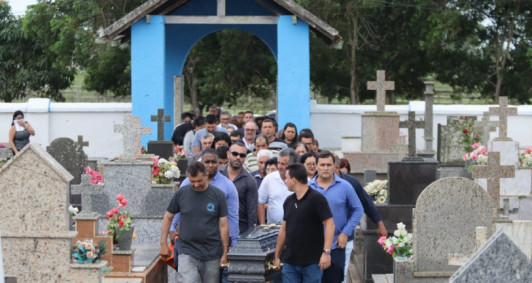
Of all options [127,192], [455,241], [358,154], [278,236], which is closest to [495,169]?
[455,241]

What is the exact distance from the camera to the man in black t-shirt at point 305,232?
8531 millimetres

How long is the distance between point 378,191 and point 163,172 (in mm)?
2822

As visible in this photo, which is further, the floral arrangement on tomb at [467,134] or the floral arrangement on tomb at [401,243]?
the floral arrangement on tomb at [467,134]

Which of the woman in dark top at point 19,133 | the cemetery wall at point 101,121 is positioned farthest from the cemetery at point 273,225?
the cemetery wall at point 101,121

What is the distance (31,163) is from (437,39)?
81.3ft

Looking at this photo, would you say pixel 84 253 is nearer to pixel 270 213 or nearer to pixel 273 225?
pixel 273 225

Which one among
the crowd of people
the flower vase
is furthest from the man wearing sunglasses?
the flower vase

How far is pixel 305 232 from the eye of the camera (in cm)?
855

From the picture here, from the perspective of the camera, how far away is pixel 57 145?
16.2 meters

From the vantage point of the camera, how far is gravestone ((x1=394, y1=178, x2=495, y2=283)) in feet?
30.7

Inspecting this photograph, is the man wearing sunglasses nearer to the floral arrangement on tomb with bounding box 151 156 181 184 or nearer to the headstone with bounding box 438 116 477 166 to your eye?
the floral arrangement on tomb with bounding box 151 156 181 184

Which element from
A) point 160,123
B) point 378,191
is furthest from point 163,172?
point 160,123

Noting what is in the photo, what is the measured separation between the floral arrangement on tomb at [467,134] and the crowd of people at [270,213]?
9.38 meters

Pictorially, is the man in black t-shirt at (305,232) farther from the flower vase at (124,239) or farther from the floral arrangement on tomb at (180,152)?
the floral arrangement on tomb at (180,152)
